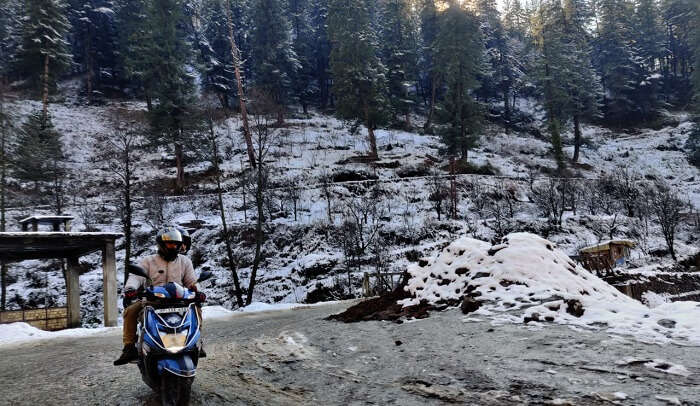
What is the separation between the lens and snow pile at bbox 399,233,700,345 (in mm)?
5492

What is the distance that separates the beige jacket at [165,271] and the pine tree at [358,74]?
31889 mm

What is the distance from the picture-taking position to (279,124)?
41969mm

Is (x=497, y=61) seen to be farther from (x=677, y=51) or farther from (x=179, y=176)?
(x=179, y=176)

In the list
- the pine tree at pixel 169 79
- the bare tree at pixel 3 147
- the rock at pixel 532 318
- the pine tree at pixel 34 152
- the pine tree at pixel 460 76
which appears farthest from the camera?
the pine tree at pixel 460 76

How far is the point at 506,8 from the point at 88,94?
79.9 meters

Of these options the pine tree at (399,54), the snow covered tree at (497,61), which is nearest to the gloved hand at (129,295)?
the pine tree at (399,54)

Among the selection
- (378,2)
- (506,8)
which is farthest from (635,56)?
(378,2)

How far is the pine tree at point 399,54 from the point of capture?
4653cm

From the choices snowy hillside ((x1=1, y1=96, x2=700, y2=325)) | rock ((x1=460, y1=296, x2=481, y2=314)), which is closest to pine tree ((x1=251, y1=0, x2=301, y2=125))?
snowy hillside ((x1=1, y1=96, x2=700, y2=325))

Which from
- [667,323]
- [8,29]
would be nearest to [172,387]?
[667,323]

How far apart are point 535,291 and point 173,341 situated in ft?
20.3

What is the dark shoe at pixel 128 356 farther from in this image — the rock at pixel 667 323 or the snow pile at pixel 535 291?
the rock at pixel 667 323

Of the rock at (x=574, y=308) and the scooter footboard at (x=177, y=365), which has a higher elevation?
the scooter footboard at (x=177, y=365)

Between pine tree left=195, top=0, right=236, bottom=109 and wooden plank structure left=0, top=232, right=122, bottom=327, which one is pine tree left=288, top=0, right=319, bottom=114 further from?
wooden plank structure left=0, top=232, right=122, bottom=327
